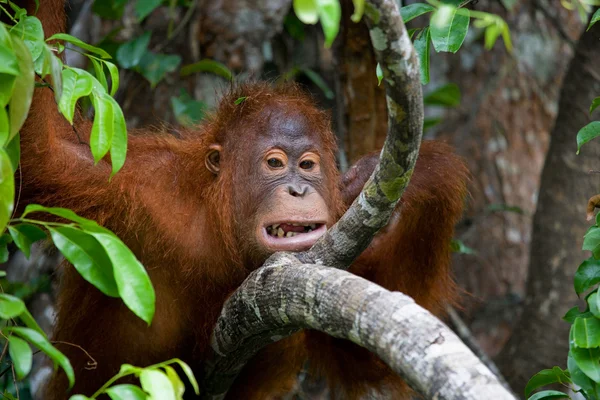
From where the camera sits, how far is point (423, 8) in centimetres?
307

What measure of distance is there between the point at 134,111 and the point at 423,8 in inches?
142

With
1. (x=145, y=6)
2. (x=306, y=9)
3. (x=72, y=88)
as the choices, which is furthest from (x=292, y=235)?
(x=145, y=6)

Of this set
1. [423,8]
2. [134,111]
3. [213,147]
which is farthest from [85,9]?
[423,8]

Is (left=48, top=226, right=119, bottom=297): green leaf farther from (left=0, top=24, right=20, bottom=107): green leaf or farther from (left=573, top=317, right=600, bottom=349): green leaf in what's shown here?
(left=573, top=317, right=600, bottom=349): green leaf

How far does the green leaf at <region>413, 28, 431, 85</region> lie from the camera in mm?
2984

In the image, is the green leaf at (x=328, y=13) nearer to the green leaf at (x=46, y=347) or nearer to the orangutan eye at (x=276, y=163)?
the green leaf at (x=46, y=347)

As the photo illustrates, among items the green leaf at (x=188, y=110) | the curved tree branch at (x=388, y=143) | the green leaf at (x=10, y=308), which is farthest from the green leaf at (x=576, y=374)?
the green leaf at (x=188, y=110)

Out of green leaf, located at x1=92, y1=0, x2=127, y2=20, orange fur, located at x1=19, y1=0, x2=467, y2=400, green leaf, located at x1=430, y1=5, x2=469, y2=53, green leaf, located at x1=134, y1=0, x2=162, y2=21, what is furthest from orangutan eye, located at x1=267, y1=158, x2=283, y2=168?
green leaf, located at x1=92, y1=0, x2=127, y2=20

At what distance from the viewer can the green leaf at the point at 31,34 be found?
2.45 metres

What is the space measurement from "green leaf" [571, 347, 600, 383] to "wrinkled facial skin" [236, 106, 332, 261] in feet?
4.10

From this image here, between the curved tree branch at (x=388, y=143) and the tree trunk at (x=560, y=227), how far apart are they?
8.73ft

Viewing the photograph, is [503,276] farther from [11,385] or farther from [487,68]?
[11,385]

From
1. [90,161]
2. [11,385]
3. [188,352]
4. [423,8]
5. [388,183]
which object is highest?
[423,8]

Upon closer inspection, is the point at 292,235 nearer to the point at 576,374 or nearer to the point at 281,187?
the point at 281,187
